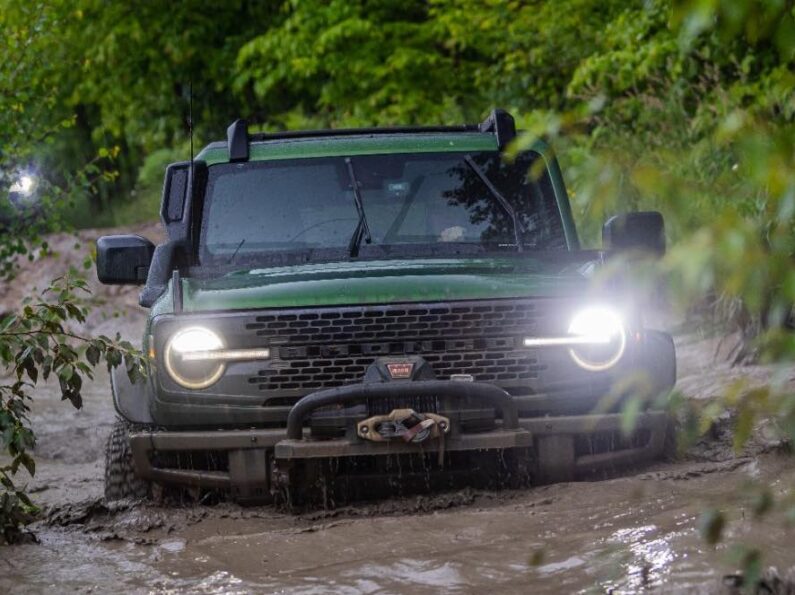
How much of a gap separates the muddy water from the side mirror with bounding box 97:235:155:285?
37.3 inches

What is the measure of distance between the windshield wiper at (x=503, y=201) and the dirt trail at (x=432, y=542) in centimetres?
117

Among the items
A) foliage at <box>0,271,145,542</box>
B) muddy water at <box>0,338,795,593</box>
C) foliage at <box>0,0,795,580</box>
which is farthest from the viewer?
foliage at <box>0,271,145,542</box>

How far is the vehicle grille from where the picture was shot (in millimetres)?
5074

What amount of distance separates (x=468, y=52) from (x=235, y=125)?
1172cm

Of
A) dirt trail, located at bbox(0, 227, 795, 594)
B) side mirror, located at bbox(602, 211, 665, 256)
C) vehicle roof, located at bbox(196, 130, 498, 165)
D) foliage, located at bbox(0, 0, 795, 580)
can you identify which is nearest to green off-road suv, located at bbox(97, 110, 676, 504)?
dirt trail, located at bbox(0, 227, 795, 594)

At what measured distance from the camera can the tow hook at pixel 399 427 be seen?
4.85m

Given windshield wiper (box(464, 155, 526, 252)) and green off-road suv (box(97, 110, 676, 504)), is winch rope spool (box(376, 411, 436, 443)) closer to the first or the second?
green off-road suv (box(97, 110, 676, 504))

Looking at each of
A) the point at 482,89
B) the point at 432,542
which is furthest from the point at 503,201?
the point at 482,89

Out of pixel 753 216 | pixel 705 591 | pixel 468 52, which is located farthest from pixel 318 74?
pixel 705 591

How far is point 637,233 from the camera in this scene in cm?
585

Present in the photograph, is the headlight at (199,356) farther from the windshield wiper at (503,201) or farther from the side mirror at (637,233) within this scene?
the side mirror at (637,233)

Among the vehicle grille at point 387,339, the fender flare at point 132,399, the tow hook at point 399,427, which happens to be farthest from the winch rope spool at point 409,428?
the fender flare at point 132,399

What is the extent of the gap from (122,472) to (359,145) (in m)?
1.82

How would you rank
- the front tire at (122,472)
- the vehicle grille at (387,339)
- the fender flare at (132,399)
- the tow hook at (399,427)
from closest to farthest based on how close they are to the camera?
the tow hook at (399,427) < the vehicle grille at (387,339) < the fender flare at (132,399) < the front tire at (122,472)
